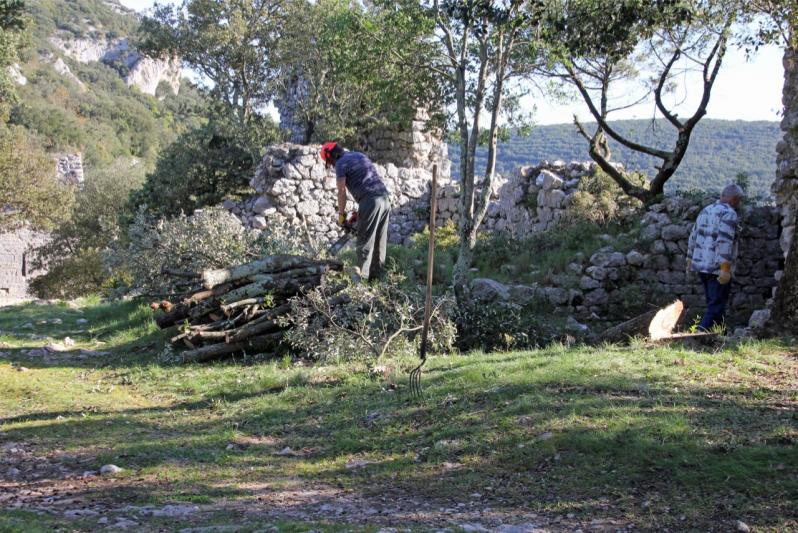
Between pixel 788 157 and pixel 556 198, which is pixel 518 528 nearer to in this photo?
pixel 788 157

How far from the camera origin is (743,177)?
14375mm

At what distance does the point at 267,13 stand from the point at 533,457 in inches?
872

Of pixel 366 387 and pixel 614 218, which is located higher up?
pixel 614 218

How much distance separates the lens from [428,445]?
5418 millimetres

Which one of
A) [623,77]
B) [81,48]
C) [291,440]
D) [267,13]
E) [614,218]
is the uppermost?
[81,48]

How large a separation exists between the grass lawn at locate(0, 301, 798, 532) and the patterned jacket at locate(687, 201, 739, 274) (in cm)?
164

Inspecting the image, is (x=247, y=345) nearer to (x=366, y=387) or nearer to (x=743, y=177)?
(x=366, y=387)

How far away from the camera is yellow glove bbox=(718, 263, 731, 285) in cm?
852

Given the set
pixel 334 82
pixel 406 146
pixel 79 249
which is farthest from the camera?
pixel 79 249

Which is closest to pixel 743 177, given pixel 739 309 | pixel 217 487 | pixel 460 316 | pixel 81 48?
pixel 739 309

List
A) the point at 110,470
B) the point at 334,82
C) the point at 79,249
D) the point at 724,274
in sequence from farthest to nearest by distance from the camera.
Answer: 1. the point at 79,249
2. the point at 334,82
3. the point at 724,274
4. the point at 110,470

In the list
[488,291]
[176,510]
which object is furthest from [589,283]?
[176,510]

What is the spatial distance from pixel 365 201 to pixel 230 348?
2493 mm

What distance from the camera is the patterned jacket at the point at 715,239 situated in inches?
343
